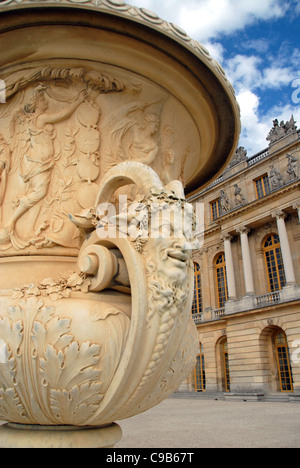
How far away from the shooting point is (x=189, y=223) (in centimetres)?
171

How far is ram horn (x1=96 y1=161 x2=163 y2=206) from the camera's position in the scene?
172 cm

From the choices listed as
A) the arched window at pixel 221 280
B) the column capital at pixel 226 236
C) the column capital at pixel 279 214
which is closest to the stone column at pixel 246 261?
the column capital at pixel 226 236

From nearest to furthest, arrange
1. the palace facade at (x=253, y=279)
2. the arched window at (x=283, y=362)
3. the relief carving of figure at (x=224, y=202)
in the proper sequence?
the arched window at (x=283, y=362), the palace facade at (x=253, y=279), the relief carving of figure at (x=224, y=202)

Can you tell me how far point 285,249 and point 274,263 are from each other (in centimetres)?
A: 185

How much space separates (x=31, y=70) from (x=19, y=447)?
2.13m

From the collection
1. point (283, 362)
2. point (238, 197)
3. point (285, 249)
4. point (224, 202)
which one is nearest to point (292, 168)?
point (238, 197)

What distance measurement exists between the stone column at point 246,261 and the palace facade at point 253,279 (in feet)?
0.20

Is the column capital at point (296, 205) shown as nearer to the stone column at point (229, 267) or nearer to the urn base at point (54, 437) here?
the stone column at point (229, 267)

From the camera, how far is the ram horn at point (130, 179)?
5.63 feet

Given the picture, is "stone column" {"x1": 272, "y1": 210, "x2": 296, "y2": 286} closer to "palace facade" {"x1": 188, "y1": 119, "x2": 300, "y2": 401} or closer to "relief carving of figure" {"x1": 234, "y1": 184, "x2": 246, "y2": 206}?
"palace facade" {"x1": 188, "y1": 119, "x2": 300, "y2": 401}

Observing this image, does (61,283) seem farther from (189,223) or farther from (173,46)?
(173,46)

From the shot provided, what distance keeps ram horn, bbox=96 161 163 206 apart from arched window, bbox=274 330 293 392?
20.1 meters

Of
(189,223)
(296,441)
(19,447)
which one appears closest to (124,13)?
(189,223)

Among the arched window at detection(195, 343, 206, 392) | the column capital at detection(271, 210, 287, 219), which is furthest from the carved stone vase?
the arched window at detection(195, 343, 206, 392)
